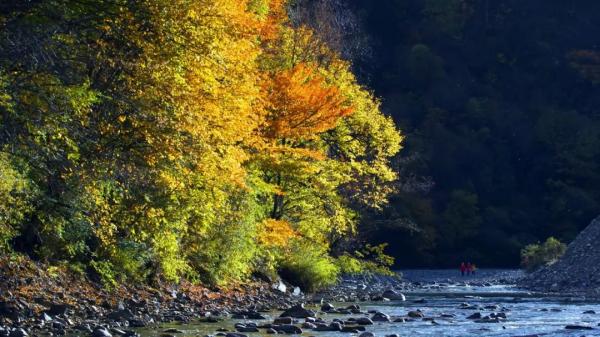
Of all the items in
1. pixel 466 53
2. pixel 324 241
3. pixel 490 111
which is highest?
pixel 466 53

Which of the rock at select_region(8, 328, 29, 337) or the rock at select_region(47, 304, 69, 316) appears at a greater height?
the rock at select_region(47, 304, 69, 316)

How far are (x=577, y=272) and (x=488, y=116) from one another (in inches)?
2312

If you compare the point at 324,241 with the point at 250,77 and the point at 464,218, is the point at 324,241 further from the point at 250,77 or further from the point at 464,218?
the point at 464,218

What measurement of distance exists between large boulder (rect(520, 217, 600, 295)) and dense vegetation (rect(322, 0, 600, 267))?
27.4 meters

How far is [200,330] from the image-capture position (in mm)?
19141

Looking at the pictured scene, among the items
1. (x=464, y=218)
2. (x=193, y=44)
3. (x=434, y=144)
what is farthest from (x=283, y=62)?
(x=434, y=144)

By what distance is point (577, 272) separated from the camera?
1613 inches

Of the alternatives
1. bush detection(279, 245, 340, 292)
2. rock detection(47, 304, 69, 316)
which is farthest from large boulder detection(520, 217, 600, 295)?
rock detection(47, 304, 69, 316)

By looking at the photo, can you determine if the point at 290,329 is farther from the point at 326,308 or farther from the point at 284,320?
the point at 326,308

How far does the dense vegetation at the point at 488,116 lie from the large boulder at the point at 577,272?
2737 centimetres

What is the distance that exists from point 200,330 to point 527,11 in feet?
314

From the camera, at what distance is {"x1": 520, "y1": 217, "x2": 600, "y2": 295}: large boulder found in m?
38.3

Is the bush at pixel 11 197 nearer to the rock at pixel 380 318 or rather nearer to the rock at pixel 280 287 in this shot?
the rock at pixel 380 318

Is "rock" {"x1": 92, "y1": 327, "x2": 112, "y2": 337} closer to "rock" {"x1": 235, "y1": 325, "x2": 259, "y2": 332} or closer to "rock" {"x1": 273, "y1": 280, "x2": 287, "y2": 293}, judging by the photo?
"rock" {"x1": 235, "y1": 325, "x2": 259, "y2": 332}
